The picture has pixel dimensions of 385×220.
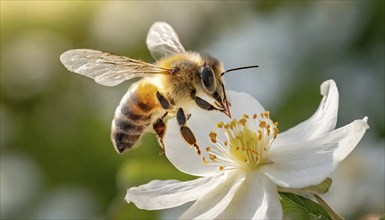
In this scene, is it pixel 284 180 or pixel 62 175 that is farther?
pixel 62 175

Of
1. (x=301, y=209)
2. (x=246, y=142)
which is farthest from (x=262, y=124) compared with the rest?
(x=301, y=209)

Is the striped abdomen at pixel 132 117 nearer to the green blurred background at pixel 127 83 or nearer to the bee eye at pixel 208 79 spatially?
the bee eye at pixel 208 79

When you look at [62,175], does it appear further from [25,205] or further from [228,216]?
[228,216]

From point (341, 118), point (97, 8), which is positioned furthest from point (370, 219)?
point (97, 8)

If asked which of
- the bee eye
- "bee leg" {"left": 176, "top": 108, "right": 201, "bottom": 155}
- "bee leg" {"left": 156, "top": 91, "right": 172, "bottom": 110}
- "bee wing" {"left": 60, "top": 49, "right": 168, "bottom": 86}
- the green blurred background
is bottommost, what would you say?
the green blurred background

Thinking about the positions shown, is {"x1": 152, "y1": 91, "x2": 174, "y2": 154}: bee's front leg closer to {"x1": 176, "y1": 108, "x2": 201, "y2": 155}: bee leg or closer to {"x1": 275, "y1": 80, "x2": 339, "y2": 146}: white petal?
{"x1": 176, "y1": 108, "x2": 201, "y2": 155}: bee leg

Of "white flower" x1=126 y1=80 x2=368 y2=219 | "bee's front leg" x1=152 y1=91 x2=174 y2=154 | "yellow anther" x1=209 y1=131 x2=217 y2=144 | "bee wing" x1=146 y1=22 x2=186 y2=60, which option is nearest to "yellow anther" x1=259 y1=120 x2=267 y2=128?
"white flower" x1=126 y1=80 x2=368 y2=219

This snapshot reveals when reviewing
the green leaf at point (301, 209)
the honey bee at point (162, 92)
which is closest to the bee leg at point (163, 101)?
the honey bee at point (162, 92)
